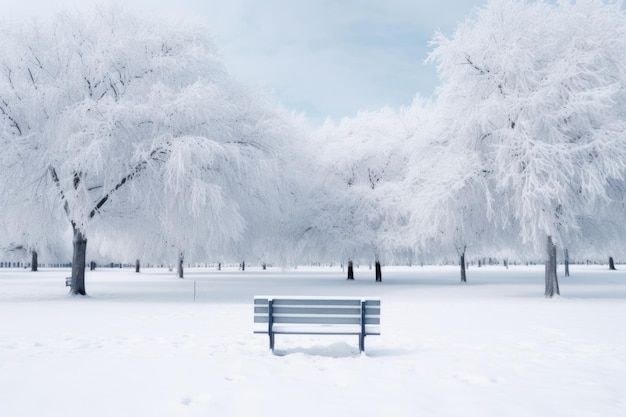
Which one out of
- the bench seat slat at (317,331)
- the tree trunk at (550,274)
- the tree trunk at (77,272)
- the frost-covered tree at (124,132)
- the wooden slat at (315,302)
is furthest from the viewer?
the tree trunk at (77,272)

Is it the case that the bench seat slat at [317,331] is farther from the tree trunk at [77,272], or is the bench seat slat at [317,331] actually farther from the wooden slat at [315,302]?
the tree trunk at [77,272]

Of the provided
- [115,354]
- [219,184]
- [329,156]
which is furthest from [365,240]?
[115,354]

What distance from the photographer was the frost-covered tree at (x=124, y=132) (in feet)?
57.3

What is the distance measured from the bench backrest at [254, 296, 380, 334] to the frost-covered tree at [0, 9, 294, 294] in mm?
9738

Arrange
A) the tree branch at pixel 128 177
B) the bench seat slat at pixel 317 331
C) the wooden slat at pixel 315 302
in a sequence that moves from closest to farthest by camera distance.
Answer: the bench seat slat at pixel 317 331 → the wooden slat at pixel 315 302 → the tree branch at pixel 128 177

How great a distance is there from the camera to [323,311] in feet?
25.6

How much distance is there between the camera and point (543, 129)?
59.4ft

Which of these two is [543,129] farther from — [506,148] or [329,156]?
[329,156]

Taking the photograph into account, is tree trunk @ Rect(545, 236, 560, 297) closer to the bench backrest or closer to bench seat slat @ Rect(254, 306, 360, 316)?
the bench backrest

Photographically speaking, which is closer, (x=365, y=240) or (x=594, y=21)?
(x=594, y=21)

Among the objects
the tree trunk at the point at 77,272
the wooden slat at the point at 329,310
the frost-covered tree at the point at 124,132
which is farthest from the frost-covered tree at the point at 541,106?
the tree trunk at the point at 77,272

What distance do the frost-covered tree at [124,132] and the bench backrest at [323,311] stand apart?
974 cm

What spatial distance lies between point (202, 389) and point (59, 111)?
15691mm

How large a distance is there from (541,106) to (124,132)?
14.4 metres
